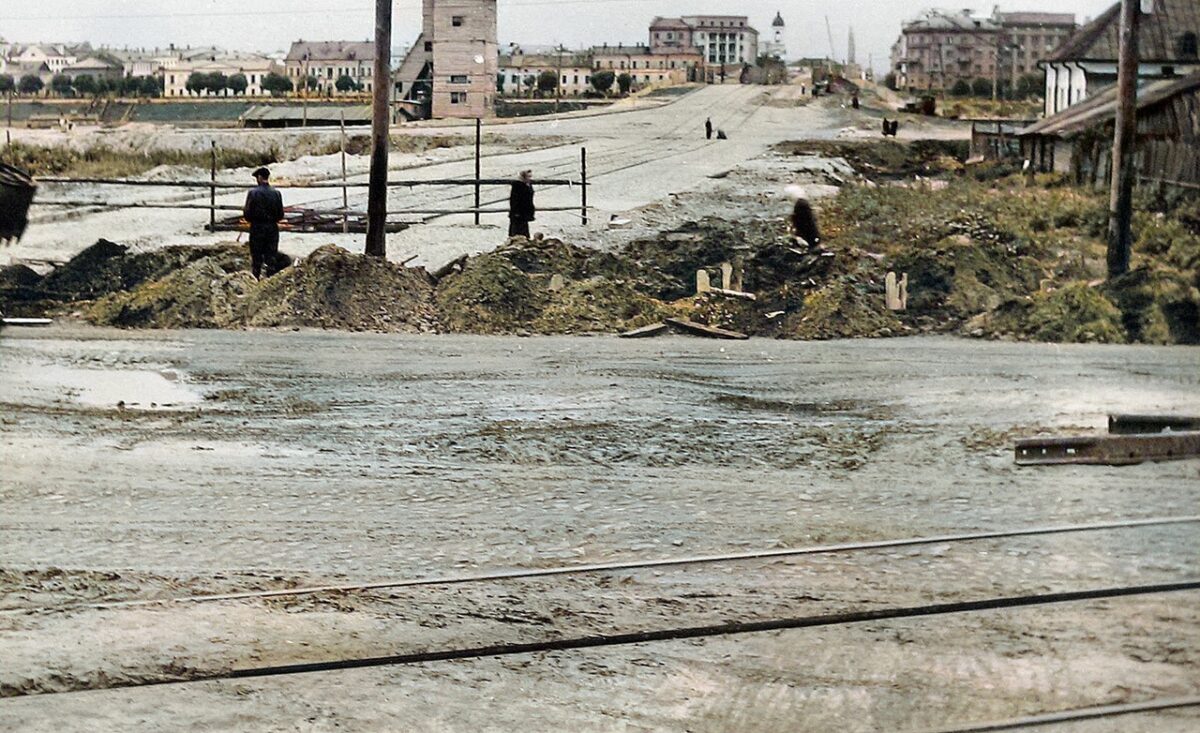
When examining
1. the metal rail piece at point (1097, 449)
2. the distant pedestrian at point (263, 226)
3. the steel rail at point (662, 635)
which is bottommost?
the steel rail at point (662, 635)

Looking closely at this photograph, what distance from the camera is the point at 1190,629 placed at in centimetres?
449

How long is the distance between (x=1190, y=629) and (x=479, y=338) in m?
5.44

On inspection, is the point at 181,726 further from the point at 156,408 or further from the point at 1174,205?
the point at 1174,205

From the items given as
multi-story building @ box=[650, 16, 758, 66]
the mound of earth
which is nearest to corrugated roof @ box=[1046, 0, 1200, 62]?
multi-story building @ box=[650, 16, 758, 66]

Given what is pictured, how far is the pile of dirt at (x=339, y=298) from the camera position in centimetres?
919

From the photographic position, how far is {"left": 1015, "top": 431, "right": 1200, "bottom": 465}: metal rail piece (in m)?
6.91

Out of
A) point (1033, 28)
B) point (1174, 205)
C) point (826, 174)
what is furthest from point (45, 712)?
point (1174, 205)

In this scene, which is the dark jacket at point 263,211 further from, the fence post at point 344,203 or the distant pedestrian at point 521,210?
the distant pedestrian at point 521,210

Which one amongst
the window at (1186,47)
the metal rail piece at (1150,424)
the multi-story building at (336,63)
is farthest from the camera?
the window at (1186,47)

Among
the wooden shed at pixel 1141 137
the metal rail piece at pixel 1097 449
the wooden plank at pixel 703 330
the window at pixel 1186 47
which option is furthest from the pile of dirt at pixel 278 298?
the window at pixel 1186 47

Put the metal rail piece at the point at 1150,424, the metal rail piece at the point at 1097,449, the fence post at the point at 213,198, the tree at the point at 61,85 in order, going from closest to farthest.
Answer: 1. the metal rail piece at the point at 1097,449
2. the metal rail piece at the point at 1150,424
3. the tree at the point at 61,85
4. the fence post at the point at 213,198

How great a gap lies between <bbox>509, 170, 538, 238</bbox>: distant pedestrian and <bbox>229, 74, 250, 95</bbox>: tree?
199 centimetres

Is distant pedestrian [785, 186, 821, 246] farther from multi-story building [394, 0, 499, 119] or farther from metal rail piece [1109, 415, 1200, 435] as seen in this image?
metal rail piece [1109, 415, 1200, 435]

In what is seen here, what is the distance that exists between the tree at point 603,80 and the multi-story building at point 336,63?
4.67 feet
